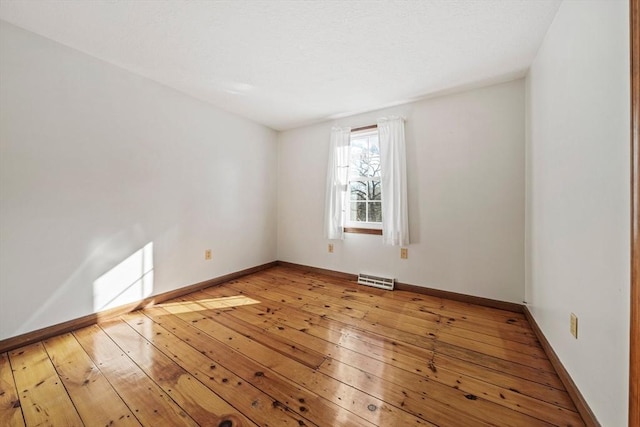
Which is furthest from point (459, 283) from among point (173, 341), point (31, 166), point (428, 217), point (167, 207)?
point (31, 166)

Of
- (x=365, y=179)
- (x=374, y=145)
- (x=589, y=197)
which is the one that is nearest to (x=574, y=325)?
(x=589, y=197)

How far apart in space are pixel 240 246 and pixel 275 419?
2.43m

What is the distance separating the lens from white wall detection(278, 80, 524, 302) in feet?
7.34

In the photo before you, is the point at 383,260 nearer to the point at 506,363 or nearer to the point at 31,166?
the point at 506,363

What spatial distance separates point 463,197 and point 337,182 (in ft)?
4.88

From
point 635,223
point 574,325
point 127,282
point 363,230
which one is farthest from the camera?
point 363,230

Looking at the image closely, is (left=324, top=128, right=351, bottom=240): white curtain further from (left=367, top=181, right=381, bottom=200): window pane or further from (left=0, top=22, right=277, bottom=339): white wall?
(left=0, top=22, right=277, bottom=339): white wall

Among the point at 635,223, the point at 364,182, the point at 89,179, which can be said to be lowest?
the point at 635,223

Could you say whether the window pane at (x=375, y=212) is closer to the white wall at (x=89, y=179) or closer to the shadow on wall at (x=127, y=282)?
the white wall at (x=89, y=179)

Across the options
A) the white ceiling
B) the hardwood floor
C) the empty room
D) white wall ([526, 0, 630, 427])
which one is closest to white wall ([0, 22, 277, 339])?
the empty room

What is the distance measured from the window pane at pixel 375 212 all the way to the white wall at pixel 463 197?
0.82 ft

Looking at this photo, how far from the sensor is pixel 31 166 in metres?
1.67

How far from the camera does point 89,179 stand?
1.94 metres

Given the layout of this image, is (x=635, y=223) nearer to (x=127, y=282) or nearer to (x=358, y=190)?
(x=358, y=190)
